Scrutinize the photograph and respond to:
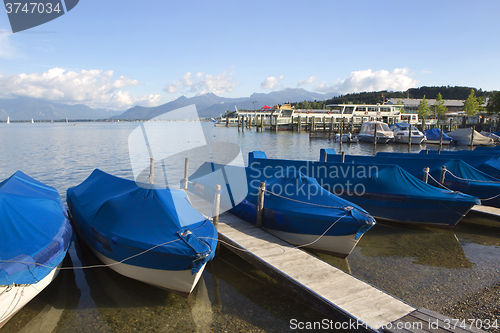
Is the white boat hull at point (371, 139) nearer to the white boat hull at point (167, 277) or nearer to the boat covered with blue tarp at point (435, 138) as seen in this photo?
the boat covered with blue tarp at point (435, 138)

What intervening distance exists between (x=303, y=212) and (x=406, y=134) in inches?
1720

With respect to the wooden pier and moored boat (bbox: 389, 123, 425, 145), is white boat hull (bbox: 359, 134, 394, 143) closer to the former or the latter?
moored boat (bbox: 389, 123, 425, 145)

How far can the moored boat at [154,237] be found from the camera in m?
6.43

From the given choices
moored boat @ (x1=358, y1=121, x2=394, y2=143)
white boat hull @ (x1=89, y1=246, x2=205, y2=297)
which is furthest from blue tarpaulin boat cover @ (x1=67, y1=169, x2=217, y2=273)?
moored boat @ (x1=358, y1=121, x2=394, y2=143)

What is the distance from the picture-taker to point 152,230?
688 centimetres

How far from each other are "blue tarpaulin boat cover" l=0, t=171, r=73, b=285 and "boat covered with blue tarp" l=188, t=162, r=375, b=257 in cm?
542

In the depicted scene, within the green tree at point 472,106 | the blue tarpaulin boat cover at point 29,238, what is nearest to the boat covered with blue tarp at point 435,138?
the green tree at point 472,106

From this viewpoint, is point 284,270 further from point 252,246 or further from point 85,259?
point 85,259

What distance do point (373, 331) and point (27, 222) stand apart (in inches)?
297

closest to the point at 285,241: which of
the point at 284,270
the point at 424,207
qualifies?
the point at 284,270

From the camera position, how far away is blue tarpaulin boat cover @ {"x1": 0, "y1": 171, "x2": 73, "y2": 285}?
5.74 m

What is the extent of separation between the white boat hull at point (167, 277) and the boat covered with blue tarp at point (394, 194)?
748 centimetres

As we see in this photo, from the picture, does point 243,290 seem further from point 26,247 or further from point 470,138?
point 470,138

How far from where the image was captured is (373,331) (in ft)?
16.9
